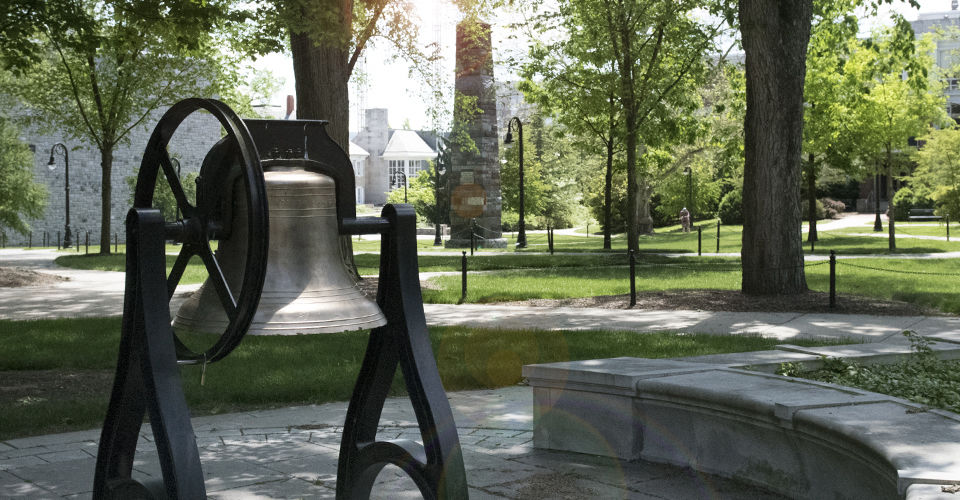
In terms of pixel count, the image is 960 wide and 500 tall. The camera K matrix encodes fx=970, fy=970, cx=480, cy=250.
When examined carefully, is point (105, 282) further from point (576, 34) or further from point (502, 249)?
point (502, 249)

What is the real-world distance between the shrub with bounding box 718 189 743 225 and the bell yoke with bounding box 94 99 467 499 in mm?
46814

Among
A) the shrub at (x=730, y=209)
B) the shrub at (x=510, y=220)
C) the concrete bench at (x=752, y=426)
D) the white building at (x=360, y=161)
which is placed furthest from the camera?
the white building at (x=360, y=161)

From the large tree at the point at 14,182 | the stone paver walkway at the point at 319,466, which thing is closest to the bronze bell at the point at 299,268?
the stone paver walkway at the point at 319,466

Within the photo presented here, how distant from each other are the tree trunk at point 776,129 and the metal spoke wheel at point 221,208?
40.1 ft

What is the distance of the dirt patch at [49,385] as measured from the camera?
7.96 metres

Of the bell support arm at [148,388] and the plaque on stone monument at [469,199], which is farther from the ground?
the plaque on stone monument at [469,199]

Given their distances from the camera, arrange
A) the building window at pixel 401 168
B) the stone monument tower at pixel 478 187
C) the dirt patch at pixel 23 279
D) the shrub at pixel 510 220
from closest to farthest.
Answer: the dirt patch at pixel 23 279
the stone monument tower at pixel 478 187
the shrub at pixel 510 220
the building window at pixel 401 168

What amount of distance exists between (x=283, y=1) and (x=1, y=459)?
31.2 feet

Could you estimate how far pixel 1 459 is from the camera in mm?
5938

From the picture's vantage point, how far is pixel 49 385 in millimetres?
8602

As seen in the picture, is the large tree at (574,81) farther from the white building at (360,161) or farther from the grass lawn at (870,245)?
the white building at (360,161)

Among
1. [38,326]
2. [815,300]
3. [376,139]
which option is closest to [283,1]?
[38,326]

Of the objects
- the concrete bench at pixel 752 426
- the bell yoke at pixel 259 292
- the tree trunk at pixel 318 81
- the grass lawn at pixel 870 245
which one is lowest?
the concrete bench at pixel 752 426

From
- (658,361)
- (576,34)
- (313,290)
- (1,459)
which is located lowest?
(1,459)
